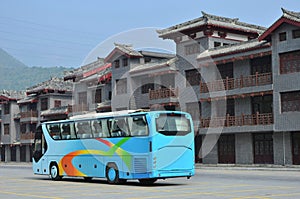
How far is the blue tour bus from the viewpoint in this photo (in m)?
21.9

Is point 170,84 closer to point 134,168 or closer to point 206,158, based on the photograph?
point 206,158

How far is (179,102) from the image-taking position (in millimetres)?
47625

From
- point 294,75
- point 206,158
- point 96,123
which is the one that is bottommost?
point 206,158

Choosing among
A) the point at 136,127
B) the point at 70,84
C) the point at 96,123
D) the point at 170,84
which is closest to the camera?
the point at 136,127

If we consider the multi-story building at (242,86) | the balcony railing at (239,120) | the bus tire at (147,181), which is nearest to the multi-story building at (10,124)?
the multi-story building at (242,86)

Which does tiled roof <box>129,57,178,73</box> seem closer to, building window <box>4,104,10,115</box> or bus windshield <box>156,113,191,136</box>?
bus windshield <box>156,113,191,136</box>

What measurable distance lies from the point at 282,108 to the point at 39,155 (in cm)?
1802

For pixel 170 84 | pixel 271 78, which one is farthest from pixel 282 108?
pixel 170 84

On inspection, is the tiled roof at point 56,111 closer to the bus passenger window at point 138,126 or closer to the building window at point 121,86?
the building window at point 121,86

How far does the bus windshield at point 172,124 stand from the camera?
22016 millimetres

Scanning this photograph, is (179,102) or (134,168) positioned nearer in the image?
(134,168)

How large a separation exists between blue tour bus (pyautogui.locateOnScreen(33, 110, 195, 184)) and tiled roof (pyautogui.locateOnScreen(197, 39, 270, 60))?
1854 cm

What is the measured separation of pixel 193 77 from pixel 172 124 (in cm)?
2466

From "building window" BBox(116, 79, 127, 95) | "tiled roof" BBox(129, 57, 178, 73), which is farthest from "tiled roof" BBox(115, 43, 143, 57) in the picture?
"building window" BBox(116, 79, 127, 95)
